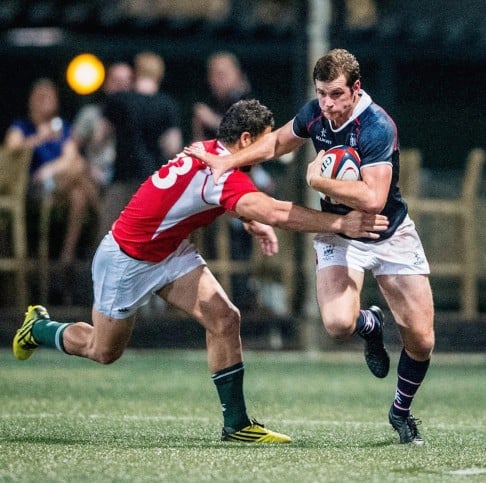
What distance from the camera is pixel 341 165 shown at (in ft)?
28.3

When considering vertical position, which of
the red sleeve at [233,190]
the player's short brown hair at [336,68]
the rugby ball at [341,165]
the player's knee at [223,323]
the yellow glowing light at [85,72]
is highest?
the player's short brown hair at [336,68]

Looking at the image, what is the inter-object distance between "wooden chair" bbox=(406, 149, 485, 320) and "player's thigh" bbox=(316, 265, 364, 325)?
6613 mm

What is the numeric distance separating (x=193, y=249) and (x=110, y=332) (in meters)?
0.66

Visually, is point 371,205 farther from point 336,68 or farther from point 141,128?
point 141,128

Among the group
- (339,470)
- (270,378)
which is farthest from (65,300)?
(339,470)

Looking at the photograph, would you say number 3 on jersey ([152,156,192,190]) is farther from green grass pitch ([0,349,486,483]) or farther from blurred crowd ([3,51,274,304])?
blurred crowd ([3,51,274,304])

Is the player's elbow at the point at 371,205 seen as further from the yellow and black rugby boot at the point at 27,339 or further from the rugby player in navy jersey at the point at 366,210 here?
the yellow and black rugby boot at the point at 27,339

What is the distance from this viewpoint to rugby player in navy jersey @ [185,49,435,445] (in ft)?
28.2

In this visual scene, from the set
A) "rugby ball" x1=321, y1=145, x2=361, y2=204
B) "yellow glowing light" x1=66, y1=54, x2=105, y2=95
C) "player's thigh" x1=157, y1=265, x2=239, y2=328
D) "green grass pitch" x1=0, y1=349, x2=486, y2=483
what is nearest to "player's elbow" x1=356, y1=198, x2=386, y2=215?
"rugby ball" x1=321, y1=145, x2=361, y2=204

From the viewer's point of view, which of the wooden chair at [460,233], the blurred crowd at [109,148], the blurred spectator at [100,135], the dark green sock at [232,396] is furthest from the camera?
the wooden chair at [460,233]

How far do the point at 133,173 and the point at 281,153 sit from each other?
6.03 metres

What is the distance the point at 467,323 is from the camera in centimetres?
1547

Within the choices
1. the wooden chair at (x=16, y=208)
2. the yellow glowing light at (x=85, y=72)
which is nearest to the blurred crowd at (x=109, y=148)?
A: the wooden chair at (x=16, y=208)

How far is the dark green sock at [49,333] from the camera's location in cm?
939
